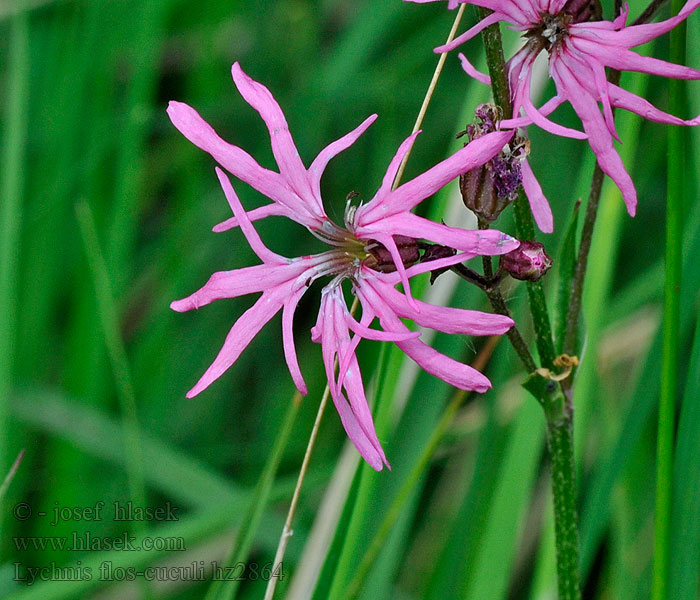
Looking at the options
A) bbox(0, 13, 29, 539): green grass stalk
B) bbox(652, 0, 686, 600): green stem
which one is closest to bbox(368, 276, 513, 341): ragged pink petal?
bbox(652, 0, 686, 600): green stem

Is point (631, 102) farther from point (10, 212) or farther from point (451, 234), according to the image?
point (10, 212)

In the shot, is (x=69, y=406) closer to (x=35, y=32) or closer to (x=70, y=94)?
(x=70, y=94)

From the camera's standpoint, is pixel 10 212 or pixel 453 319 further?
pixel 10 212

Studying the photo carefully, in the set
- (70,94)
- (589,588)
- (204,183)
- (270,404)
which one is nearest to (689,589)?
(589,588)

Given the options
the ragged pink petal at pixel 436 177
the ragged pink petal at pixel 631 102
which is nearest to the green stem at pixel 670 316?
the ragged pink petal at pixel 631 102

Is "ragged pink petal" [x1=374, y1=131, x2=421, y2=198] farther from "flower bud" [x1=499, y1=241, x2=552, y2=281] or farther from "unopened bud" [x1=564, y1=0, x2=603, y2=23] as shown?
"unopened bud" [x1=564, y1=0, x2=603, y2=23]

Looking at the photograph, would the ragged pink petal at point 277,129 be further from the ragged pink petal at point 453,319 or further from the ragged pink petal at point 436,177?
the ragged pink petal at point 453,319

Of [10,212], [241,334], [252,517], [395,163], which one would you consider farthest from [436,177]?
[10,212]
